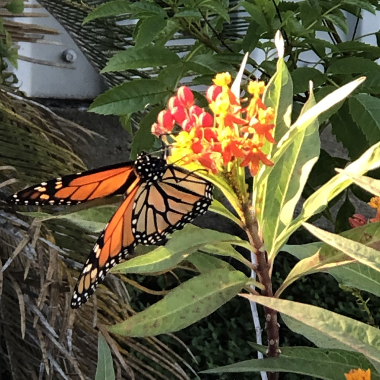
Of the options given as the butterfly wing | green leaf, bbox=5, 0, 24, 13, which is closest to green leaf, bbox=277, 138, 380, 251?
the butterfly wing

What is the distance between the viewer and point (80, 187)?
0.62 metres

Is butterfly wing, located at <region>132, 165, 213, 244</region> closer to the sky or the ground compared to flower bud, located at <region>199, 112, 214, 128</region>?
closer to the ground

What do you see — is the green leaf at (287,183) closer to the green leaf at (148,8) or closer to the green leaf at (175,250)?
the green leaf at (175,250)

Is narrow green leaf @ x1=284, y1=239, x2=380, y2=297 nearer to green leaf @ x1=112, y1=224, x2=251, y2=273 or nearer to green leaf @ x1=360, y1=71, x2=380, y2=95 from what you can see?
green leaf @ x1=112, y1=224, x2=251, y2=273

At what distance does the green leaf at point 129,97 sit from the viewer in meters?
0.70

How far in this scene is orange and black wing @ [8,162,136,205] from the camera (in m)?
0.61

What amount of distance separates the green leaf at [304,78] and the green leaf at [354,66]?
22mm

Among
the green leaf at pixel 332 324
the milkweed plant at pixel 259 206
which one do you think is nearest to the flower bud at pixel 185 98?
the milkweed plant at pixel 259 206

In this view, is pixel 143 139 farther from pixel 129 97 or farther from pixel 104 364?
pixel 104 364

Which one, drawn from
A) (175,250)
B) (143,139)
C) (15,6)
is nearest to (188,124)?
(175,250)

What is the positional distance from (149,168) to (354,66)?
32cm

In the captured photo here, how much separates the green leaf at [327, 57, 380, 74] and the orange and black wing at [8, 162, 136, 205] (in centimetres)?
33

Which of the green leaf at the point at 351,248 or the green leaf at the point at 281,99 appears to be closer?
the green leaf at the point at 351,248

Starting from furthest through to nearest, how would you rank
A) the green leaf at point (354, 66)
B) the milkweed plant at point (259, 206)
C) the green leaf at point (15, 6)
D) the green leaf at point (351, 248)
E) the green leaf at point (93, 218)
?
the green leaf at point (15, 6)
the green leaf at point (354, 66)
the green leaf at point (93, 218)
the milkweed plant at point (259, 206)
the green leaf at point (351, 248)
